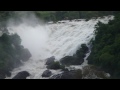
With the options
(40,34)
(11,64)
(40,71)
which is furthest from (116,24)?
(40,34)

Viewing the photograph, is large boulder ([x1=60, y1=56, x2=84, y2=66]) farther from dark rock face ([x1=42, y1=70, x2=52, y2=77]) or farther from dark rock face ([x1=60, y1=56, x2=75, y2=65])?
dark rock face ([x1=42, y1=70, x2=52, y2=77])

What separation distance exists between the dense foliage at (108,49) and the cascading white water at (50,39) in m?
1.36

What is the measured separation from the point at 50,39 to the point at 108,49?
34.4ft

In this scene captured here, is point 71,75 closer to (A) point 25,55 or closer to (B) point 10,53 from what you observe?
(B) point 10,53

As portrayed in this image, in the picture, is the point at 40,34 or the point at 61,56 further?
the point at 40,34

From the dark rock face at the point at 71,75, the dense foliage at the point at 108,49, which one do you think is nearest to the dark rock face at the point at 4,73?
the dark rock face at the point at 71,75

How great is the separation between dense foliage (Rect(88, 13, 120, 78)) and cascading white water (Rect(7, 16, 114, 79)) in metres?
1.36

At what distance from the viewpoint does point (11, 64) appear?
2170 centimetres

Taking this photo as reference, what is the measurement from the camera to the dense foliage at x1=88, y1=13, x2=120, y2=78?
59.1 feet

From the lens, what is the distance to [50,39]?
1132 inches

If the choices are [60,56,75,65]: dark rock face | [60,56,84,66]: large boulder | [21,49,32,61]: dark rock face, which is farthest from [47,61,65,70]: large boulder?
[21,49,32,61]: dark rock face
